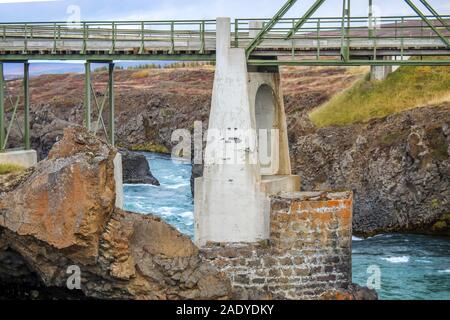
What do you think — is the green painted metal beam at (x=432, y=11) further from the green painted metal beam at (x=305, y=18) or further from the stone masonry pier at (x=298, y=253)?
the stone masonry pier at (x=298, y=253)

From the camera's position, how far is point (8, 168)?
4288 cm

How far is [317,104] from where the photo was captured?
89.1m

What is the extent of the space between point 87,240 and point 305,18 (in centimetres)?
1318

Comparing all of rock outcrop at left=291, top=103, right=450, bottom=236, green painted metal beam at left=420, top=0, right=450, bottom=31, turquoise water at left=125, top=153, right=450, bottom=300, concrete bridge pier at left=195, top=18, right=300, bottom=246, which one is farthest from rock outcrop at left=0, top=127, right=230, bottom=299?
rock outcrop at left=291, top=103, right=450, bottom=236

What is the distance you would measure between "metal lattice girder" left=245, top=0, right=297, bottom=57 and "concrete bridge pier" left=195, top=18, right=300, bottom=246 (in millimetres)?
471

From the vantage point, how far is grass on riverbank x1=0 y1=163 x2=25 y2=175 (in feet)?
138

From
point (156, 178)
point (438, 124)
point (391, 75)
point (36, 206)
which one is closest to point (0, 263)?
point (36, 206)

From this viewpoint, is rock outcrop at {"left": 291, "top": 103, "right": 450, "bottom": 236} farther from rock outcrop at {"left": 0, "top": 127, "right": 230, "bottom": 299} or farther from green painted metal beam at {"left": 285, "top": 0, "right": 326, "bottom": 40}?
rock outcrop at {"left": 0, "top": 127, "right": 230, "bottom": 299}

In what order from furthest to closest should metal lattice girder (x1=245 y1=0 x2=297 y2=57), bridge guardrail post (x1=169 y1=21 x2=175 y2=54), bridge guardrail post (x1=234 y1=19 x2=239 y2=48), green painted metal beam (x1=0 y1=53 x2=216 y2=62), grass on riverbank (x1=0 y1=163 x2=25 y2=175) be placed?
1. bridge guardrail post (x1=169 y1=21 x2=175 y2=54)
2. green painted metal beam (x1=0 y1=53 x2=216 y2=62)
3. bridge guardrail post (x1=234 y1=19 x2=239 y2=48)
4. metal lattice girder (x1=245 y1=0 x2=297 y2=57)
5. grass on riverbank (x1=0 y1=163 x2=25 y2=175)

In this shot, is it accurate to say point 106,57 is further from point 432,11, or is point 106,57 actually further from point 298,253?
point 432,11

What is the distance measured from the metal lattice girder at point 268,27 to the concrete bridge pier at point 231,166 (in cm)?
47

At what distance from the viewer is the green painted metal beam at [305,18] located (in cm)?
4384

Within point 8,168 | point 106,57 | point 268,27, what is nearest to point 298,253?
point 268,27

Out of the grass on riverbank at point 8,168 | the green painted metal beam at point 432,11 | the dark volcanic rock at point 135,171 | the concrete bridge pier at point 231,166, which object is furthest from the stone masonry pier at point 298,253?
the dark volcanic rock at point 135,171
